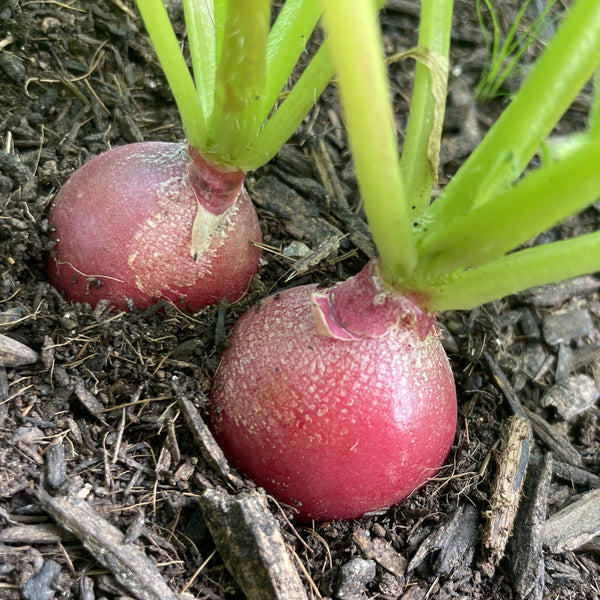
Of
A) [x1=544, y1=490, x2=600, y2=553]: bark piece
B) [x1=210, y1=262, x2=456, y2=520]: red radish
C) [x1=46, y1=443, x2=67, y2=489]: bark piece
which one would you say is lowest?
[x1=544, y1=490, x2=600, y2=553]: bark piece

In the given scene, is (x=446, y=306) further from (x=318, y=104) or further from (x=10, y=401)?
(x=318, y=104)

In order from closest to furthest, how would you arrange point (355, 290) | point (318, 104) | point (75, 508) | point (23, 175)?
point (75, 508) < point (355, 290) < point (23, 175) < point (318, 104)

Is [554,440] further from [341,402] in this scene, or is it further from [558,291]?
[341,402]

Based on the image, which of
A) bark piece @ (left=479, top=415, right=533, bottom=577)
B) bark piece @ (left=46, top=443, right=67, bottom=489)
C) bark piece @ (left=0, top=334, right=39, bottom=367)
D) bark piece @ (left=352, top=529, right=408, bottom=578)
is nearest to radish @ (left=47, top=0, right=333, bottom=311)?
bark piece @ (left=0, top=334, right=39, bottom=367)

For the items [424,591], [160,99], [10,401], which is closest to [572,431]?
[424,591]

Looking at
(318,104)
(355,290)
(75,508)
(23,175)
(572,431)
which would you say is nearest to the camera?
(75,508)

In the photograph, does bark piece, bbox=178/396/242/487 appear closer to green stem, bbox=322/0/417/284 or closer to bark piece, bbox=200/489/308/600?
bark piece, bbox=200/489/308/600
